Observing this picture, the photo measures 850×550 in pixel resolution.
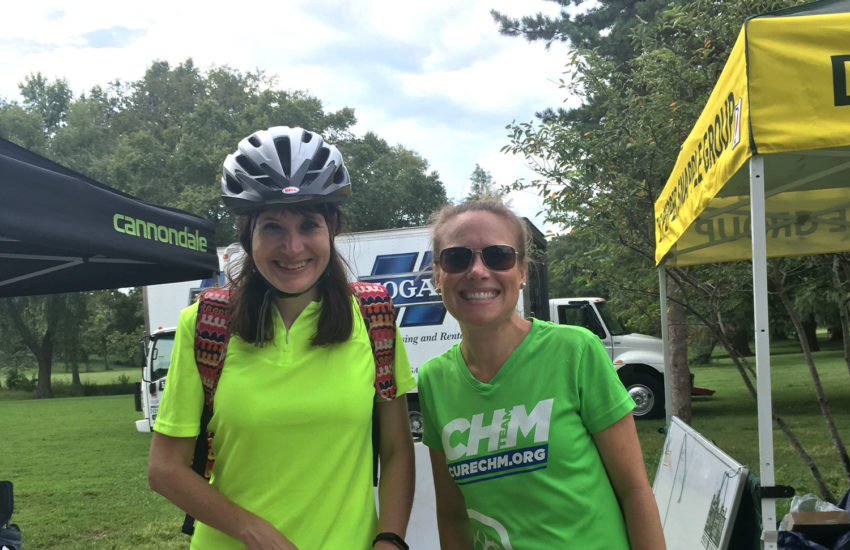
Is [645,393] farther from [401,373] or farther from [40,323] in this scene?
[40,323]

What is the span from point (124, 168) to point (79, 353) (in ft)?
38.9

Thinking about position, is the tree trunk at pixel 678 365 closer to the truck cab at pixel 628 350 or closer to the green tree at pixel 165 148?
the truck cab at pixel 628 350

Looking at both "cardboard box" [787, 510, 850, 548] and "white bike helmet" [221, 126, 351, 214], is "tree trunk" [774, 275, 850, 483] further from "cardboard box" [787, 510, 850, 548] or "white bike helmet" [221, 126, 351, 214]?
"white bike helmet" [221, 126, 351, 214]

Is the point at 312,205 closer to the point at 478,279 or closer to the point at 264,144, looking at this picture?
the point at 264,144

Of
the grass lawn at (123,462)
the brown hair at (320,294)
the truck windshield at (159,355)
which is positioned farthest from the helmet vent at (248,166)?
the truck windshield at (159,355)

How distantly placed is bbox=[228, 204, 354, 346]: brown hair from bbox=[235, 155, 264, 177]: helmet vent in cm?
11

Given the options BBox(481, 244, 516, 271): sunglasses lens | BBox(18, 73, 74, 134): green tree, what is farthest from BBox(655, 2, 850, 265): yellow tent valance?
BBox(18, 73, 74, 134): green tree

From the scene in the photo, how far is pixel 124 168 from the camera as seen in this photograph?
29.1m

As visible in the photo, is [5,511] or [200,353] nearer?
[200,353]

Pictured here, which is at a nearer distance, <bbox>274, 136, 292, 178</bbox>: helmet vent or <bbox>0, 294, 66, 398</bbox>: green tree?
<bbox>274, 136, 292, 178</bbox>: helmet vent

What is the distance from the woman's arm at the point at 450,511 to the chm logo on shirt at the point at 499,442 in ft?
0.32

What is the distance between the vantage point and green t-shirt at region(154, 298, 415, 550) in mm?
1469

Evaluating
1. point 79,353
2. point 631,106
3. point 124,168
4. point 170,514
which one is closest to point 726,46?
point 631,106

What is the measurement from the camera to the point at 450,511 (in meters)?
1.81
